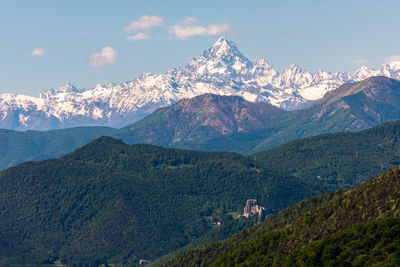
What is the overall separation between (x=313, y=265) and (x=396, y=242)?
1016 inches

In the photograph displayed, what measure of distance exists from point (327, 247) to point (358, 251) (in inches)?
478

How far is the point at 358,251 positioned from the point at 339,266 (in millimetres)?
6583

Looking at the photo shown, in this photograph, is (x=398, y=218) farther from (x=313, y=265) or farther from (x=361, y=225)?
(x=313, y=265)

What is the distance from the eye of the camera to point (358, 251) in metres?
185

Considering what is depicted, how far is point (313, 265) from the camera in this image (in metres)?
194

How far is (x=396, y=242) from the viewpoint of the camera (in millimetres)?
180125

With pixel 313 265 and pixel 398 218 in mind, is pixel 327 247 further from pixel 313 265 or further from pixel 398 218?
pixel 398 218

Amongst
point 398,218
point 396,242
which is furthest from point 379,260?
point 398,218

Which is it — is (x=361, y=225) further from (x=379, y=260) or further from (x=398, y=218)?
(x=379, y=260)

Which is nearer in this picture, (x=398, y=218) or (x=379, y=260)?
(x=379, y=260)

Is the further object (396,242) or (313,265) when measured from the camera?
(313,265)

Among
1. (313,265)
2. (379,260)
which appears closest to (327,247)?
(313,265)

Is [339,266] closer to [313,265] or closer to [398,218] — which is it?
[313,265]

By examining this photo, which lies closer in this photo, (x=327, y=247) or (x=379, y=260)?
(x=379, y=260)
